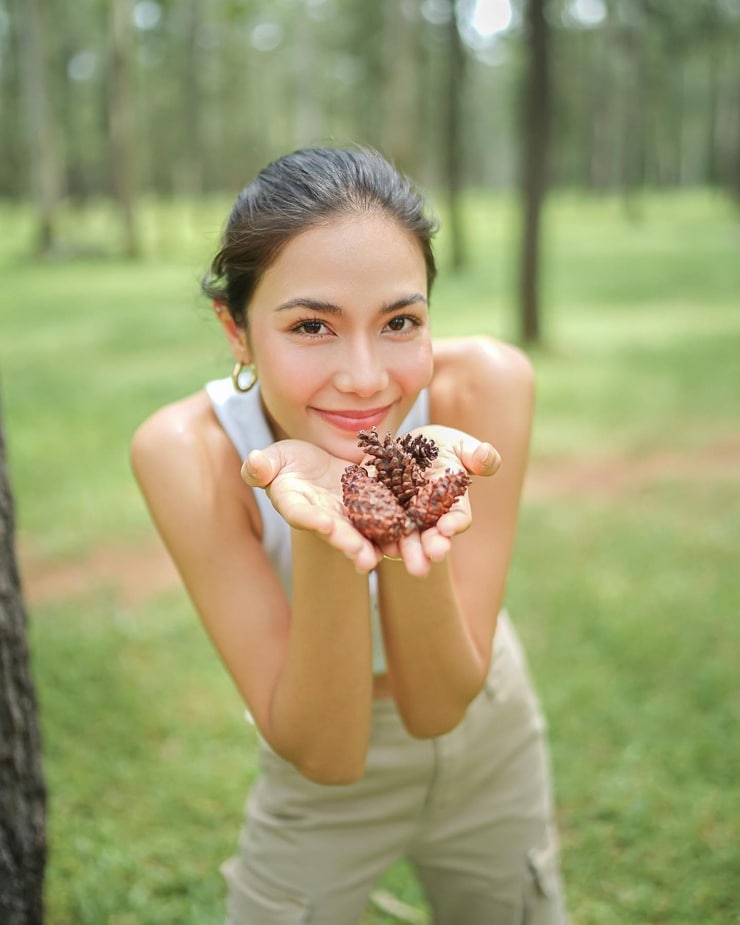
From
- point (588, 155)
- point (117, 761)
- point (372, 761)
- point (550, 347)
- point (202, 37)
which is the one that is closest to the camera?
point (372, 761)

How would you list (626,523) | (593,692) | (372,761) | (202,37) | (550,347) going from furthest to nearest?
(202,37)
(550,347)
(626,523)
(593,692)
(372,761)

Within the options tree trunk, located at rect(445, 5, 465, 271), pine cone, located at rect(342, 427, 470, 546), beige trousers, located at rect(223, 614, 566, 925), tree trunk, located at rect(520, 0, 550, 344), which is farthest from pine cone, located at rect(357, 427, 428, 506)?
tree trunk, located at rect(445, 5, 465, 271)

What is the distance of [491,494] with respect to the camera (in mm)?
1937

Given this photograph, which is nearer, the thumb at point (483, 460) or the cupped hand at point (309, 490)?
the cupped hand at point (309, 490)

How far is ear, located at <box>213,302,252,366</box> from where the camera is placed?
1.83 m

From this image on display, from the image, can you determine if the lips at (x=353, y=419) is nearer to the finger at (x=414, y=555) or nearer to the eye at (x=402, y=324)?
the eye at (x=402, y=324)

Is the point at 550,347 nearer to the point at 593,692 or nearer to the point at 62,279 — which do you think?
the point at 593,692

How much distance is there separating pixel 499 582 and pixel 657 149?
54.9 meters

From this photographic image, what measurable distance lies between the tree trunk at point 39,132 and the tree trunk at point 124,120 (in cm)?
150

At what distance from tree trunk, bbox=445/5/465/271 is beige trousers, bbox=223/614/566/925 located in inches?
611

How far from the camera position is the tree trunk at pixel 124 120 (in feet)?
66.1

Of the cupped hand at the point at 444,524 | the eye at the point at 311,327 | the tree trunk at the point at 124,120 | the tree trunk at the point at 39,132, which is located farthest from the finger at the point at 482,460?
the tree trunk at the point at 39,132

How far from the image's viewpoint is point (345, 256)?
5.24 ft

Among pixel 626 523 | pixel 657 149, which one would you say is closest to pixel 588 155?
pixel 657 149
